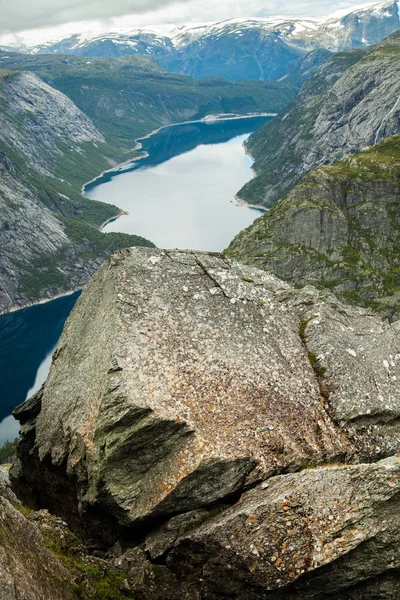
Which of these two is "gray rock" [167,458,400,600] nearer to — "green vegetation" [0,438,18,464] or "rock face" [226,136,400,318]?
"green vegetation" [0,438,18,464]

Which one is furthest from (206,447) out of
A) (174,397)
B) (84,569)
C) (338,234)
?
(338,234)

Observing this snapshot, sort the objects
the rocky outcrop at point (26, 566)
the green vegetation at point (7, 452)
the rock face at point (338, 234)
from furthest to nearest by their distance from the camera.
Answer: the rock face at point (338, 234), the green vegetation at point (7, 452), the rocky outcrop at point (26, 566)

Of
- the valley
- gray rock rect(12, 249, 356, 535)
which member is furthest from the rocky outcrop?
gray rock rect(12, 249, 356, 535)

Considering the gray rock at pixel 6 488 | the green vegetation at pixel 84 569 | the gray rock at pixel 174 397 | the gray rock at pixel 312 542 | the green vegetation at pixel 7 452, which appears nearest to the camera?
the gray rock at pixel 312 542

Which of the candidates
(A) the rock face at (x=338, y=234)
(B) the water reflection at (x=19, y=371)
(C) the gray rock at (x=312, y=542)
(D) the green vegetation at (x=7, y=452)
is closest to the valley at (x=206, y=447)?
(C) the gray rock at (x=312, y=542)

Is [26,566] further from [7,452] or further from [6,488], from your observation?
[7,452]

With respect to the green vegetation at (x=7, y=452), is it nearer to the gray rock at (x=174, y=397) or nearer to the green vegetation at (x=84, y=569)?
the gray rock at (x=174, y=397)

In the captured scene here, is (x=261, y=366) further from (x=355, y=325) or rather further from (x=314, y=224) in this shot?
(x=314, y=224)

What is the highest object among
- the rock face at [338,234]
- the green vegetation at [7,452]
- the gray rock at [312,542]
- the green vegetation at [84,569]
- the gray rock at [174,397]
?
the rock face at [338,234]
